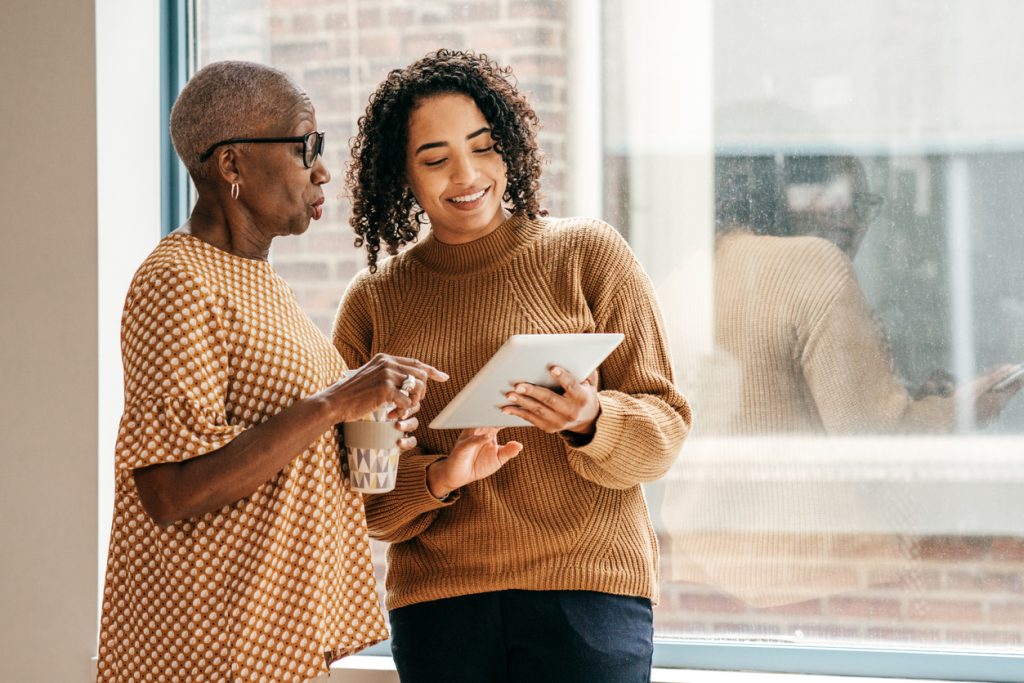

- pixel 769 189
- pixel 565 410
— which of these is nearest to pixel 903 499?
pixel 769 189

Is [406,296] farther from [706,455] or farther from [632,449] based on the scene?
[706,455]

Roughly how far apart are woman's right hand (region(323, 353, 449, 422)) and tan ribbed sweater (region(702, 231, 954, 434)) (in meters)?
1.03

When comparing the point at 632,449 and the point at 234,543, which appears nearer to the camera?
the point at 234,543

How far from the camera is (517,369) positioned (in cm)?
146

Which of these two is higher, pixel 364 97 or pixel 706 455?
pixel 364 97

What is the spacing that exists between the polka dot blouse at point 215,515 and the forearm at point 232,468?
0.9 inches

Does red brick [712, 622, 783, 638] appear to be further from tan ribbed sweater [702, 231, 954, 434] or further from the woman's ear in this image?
the woman's ear

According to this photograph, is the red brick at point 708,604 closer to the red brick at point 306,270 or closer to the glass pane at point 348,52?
the glass pane at point 348,52

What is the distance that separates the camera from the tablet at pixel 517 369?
1.41 m

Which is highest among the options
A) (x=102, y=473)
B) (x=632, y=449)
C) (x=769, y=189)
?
(x=769, y=189)

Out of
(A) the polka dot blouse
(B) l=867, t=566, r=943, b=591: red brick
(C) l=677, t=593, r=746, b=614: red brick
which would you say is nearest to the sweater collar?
(A) the polka dot blouse

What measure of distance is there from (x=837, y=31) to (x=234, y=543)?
166 centimetres

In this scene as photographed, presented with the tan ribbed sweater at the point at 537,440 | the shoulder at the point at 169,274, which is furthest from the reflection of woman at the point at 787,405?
the shoulder at the point at 169,274

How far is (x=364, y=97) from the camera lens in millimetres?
2486
